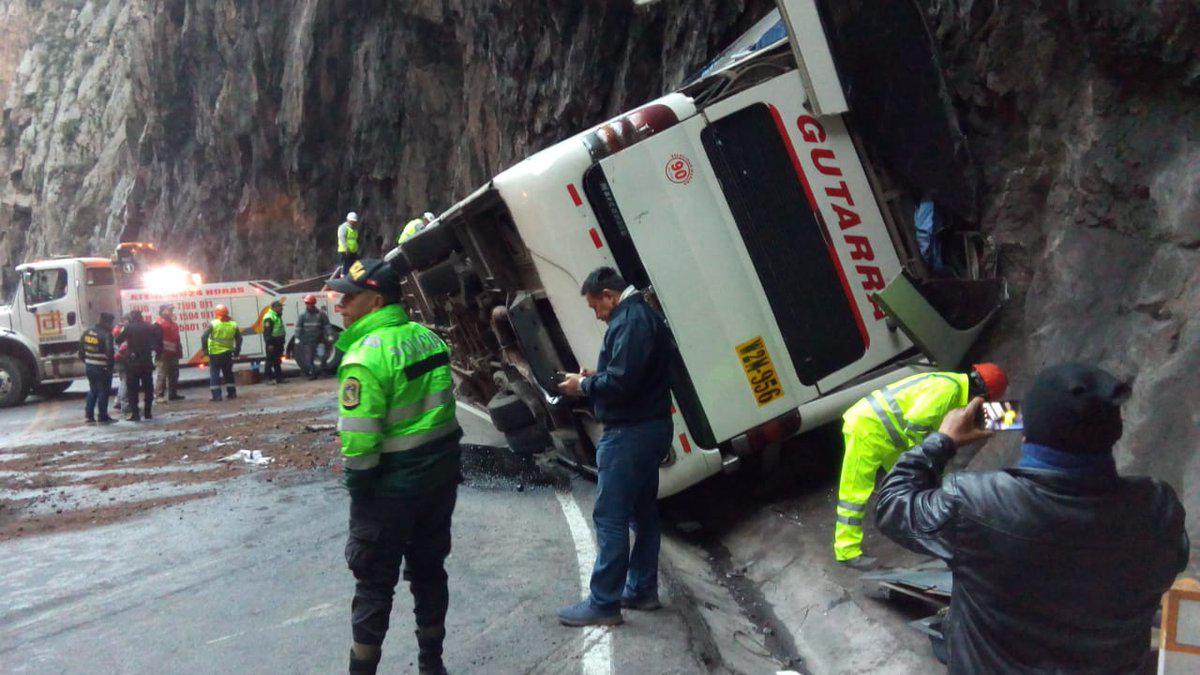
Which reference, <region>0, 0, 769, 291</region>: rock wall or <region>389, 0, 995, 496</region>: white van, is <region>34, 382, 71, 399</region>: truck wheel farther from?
<region>389, 0, 995, 496</region>: white van

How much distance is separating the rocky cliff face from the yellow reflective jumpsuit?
60 centimetres

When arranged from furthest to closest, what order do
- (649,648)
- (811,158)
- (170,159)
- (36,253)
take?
(36,253) → (170,159) → (811,158) → (649,648)

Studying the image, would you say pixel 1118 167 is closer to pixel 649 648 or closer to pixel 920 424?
pixel 920 424

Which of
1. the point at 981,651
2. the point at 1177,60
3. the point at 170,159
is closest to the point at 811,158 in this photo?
the point at 1177,60

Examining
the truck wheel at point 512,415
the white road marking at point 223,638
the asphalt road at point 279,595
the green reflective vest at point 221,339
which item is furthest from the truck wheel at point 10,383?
the white road marking at point 223,638

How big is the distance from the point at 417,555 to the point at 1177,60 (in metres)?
4.59

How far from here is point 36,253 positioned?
4362cm

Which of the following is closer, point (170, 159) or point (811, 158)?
point (811, 158)

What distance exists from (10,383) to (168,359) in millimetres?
3090

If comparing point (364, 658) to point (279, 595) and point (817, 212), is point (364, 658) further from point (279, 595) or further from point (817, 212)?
point (817, 212)

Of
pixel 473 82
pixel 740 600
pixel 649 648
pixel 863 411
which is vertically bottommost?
pixel 740 600

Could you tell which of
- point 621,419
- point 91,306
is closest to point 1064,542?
point 621,419

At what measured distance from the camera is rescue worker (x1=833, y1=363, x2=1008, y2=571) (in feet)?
14.7

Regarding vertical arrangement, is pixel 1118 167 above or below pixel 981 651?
above
